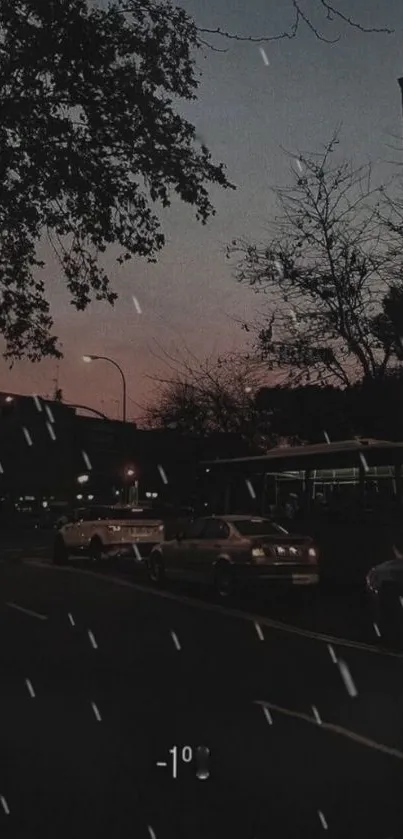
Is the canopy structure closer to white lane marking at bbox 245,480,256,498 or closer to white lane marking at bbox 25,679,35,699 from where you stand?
white lane marking at bbox 245,480,256,498

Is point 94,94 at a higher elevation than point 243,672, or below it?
higher

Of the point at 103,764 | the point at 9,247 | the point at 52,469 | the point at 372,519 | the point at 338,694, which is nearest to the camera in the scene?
the point at 103,764

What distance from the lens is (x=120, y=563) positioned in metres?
26.5

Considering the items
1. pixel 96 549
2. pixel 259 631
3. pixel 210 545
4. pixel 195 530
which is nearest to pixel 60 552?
pixel 96 549

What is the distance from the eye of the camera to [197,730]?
22.0 ft

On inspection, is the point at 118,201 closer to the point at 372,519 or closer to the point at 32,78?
the point at 32,78

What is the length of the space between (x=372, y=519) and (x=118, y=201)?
8950 mm

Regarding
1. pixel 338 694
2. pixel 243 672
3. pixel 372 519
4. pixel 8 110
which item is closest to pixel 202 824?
pixel 338 694

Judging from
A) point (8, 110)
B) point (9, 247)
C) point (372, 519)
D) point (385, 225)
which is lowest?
point (372, 519)

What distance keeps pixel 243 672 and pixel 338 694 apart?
1.40 metres

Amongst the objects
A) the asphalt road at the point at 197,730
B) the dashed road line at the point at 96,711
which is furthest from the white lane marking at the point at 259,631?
the dashed road line at the point at 96,711

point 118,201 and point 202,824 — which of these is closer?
point 202,824

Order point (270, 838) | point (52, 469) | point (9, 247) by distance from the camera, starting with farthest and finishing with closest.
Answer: point (52, 469), point (9, 247), point (270, 838)

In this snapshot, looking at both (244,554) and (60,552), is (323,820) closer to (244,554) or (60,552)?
(244,554)
